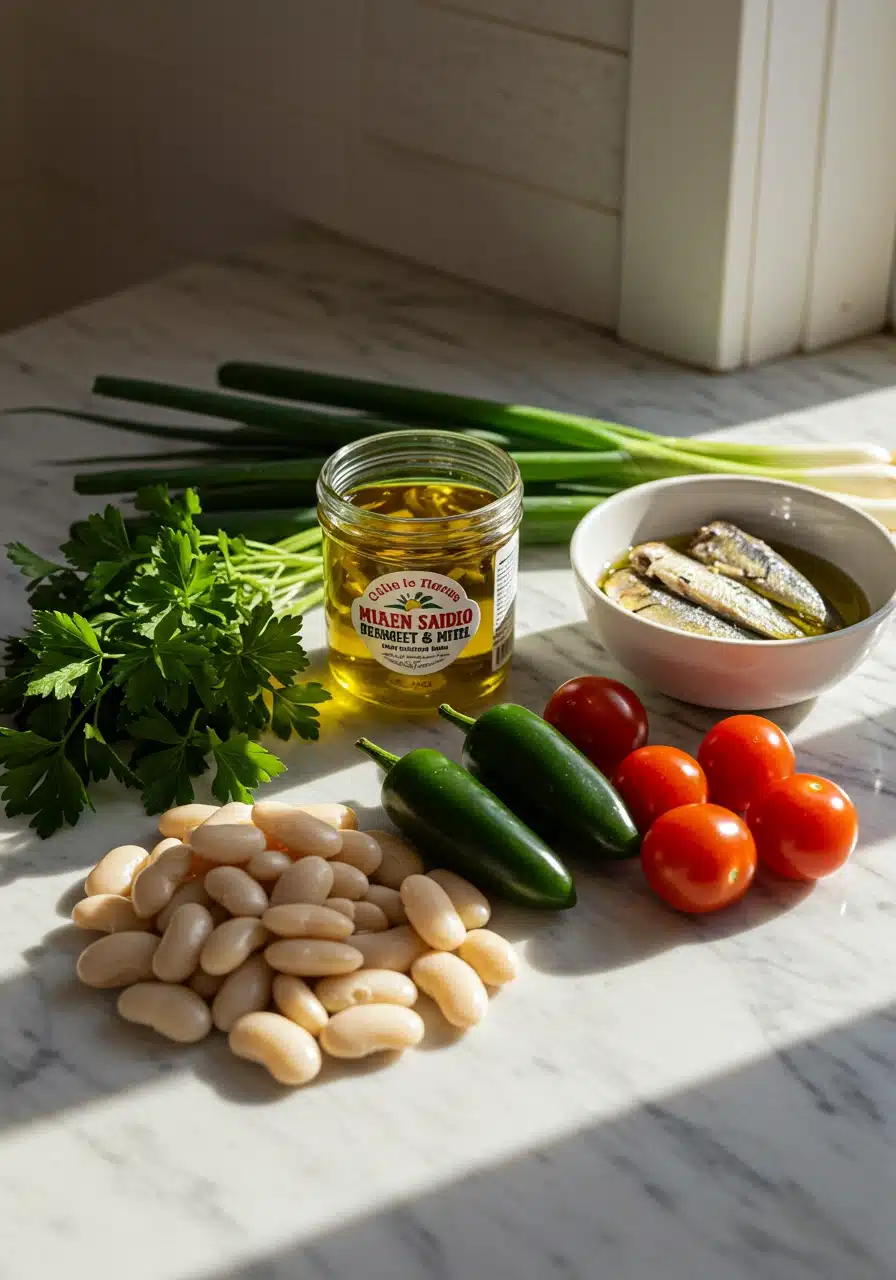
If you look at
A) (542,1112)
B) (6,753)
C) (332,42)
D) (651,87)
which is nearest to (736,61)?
(651,87)

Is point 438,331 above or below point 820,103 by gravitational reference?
below

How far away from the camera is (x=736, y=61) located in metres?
1.53

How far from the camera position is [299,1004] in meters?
0.91

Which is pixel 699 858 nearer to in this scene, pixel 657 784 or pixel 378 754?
pixel 657 784

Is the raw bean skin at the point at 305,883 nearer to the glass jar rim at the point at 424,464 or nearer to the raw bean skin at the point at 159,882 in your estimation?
the raw bean skin at the point at 159,882

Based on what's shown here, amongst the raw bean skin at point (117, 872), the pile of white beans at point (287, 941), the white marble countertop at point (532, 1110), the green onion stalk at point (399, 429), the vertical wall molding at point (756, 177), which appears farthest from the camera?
the vertical wall molding at point (756, 177)

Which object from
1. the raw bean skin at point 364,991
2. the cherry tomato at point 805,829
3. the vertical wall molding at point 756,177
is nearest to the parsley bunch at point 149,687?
the raw bean skin at point 364,991

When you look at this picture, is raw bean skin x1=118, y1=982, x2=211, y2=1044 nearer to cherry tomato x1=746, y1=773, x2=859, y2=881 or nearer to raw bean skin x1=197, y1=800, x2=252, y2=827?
raw bean skin x1=197, y1=800, x2=252, y2=827

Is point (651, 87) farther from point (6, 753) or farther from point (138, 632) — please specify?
point (6, 753)

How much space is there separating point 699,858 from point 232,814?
31 centimetres

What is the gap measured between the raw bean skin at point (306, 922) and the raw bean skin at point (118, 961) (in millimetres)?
74

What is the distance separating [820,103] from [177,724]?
3.20 feet

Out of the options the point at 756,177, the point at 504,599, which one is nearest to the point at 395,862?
the point at 504,599

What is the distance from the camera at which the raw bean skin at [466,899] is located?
38.4 inches
